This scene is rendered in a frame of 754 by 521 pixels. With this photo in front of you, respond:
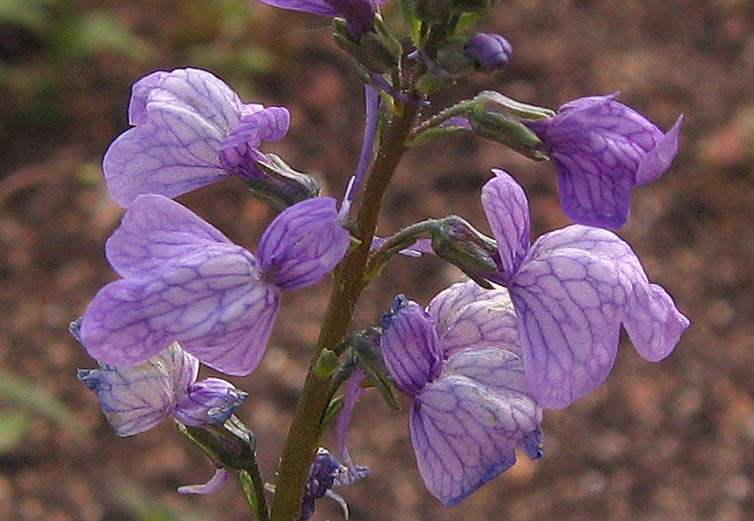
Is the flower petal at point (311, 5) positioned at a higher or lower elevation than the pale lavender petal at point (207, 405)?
higher

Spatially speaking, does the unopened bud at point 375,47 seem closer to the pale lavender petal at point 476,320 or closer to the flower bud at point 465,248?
the flower bud at point 465,248

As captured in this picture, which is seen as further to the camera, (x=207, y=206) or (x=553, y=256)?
(x=207, y=206)

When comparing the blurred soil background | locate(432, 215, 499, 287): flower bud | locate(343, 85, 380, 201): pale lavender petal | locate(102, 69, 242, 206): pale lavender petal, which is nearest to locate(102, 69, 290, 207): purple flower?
locate(102, 69, 242, 206): pale lavender petal

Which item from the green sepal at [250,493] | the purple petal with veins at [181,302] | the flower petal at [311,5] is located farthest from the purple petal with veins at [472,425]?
the flower petal at [311,5]

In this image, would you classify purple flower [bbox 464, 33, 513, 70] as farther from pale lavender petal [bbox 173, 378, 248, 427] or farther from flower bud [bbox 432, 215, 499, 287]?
pale lavender petal [bbox 173, 378, 248, 427]

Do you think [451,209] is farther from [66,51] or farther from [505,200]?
[505,200]

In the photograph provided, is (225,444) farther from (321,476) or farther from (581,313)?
(581,313)

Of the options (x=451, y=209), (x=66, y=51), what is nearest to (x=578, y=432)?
(x=451, y=209)
